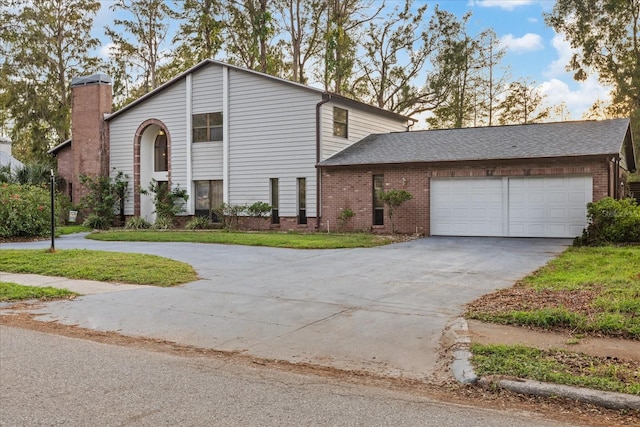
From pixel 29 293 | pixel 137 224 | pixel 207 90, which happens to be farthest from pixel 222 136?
pixel 29 293

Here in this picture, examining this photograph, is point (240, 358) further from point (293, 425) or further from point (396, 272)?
point (396, 272)

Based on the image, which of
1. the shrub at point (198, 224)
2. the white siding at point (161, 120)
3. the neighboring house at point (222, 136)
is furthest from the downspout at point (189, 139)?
the shrub at point (198, 224)

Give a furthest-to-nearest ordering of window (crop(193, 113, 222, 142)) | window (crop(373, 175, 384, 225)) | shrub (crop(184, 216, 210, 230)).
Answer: window (crop(193, 113, 222, 142)), shrub (crop(184, 216, 210, 230)), window (crop(373, 175, 384, 225))

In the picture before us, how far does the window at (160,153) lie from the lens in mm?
26922

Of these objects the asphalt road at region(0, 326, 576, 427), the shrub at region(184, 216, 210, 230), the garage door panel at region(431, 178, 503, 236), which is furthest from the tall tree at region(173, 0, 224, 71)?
the asphalt road at region(0, 326, 576, 427)

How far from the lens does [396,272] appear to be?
437 inches

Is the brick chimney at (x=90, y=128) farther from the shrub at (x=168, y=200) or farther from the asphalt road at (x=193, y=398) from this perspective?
the asphalt road at (x=193, y=398)

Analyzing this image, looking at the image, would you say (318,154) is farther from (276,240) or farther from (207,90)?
(207,90)

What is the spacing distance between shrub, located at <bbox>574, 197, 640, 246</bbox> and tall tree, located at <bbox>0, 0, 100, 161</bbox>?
3787 cm

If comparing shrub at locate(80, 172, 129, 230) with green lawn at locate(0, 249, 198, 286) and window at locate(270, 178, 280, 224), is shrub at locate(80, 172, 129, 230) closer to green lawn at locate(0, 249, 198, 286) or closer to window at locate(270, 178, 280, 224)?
window at locate(270, 178, 280, 224)

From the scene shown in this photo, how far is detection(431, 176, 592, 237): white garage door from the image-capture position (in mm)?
17516

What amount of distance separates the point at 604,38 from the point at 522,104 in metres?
7.74

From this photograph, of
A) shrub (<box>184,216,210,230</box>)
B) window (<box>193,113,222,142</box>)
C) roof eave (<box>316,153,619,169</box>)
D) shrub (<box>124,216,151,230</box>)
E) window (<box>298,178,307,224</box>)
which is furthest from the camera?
shrub (<box>124,216,151,230</box>)

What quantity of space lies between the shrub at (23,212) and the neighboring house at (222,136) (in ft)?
20.5
